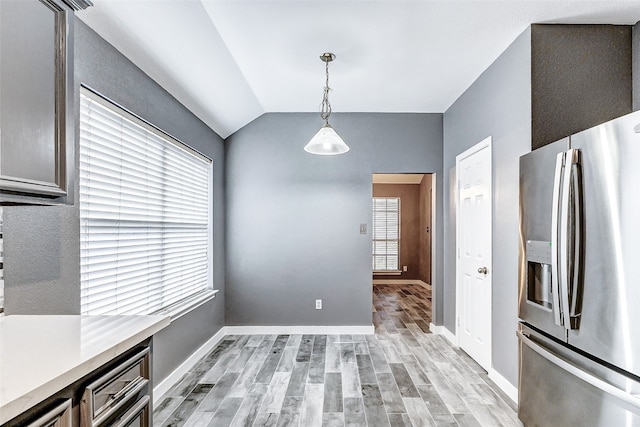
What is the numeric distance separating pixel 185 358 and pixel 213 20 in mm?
2773

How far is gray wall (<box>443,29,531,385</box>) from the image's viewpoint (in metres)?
2.71

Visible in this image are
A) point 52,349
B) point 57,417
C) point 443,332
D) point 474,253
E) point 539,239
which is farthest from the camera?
point 443,332

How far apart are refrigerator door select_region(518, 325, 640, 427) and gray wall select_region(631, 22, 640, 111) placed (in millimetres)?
1753

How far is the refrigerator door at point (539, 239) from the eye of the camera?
78.6 inches

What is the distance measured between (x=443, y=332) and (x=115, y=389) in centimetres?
397

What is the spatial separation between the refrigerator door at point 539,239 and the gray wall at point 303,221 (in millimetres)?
2270

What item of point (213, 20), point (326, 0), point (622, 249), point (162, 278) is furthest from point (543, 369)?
point (213, 20)

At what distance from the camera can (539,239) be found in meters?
2.20

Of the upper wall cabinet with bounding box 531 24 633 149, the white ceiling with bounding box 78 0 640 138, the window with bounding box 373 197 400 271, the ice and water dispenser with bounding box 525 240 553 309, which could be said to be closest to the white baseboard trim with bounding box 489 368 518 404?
the ice and water dispenser with bounding box 525 240 553 309

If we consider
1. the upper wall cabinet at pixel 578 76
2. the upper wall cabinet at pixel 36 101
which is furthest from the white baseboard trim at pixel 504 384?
the upper wall cabinet at pixel 36 101

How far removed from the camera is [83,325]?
1.52 metres

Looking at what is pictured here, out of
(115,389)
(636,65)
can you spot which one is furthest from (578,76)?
(115,389)

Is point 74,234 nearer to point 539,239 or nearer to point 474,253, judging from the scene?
point 539,239

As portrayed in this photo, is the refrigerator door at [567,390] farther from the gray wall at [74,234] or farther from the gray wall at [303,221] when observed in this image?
the gray wall at [74,234]
